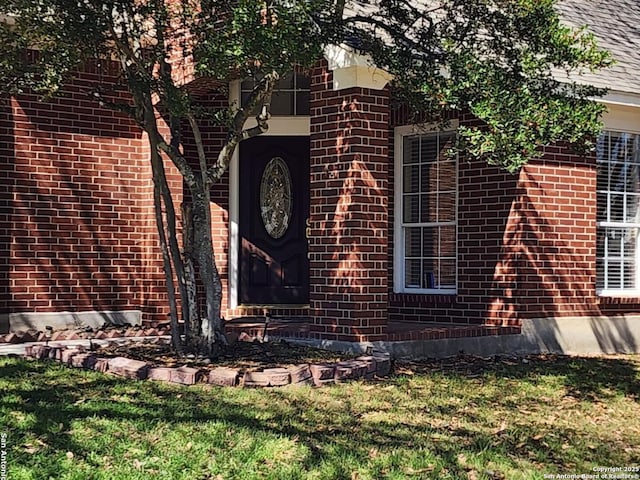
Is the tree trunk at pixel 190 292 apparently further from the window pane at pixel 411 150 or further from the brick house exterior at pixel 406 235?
the window pane at pixel 411 150

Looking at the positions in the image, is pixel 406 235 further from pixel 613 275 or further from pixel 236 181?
pixel 613 275

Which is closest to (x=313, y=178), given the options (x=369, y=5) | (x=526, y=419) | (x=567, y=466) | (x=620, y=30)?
(x=369, y=5)

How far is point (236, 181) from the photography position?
13086mm

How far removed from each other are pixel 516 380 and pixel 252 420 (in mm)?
3313

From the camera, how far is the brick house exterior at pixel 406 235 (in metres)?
11.5

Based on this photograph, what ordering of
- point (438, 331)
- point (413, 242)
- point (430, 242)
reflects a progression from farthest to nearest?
point (413, 242) → point (430, 242) → point (438, 331)

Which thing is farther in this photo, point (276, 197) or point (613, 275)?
point (276, 197)

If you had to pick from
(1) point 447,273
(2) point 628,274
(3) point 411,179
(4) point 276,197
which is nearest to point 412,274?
(1) point 447,273

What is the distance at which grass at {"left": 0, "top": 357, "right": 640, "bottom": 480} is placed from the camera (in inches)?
232

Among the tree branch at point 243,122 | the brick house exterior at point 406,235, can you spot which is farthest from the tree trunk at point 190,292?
the brick house exterior at point 406,235

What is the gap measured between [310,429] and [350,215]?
3503 mm

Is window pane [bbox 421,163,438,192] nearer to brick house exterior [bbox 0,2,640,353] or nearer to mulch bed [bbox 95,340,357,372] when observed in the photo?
brick house exterior [bbox 0,2,640,353]

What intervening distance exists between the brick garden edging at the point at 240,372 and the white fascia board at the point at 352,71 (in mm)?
2857

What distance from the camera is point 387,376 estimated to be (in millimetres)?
9000
